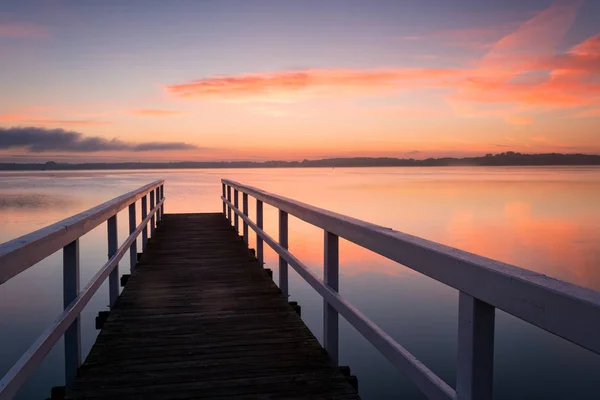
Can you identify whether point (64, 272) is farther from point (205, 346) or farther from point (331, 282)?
point (331, 282)

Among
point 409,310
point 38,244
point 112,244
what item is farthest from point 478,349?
point 409,310

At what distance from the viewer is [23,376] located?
7.42 ft

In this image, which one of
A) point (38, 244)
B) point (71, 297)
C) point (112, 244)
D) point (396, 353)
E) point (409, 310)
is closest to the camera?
point (396, 353)

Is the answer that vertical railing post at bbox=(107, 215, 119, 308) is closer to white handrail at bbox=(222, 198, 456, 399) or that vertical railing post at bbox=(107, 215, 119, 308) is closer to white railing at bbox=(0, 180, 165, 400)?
white railing at bbox=(0, 180, 165, 400)

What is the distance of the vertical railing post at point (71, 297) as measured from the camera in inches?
127

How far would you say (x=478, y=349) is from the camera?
5.31 feet

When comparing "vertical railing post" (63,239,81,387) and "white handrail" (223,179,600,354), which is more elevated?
"white handrail" (223,179,600,354)

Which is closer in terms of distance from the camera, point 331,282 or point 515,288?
point 515,288

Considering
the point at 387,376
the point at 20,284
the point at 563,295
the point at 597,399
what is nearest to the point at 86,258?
the point at 20,284

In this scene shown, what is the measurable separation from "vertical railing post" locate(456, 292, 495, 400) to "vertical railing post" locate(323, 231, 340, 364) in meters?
1.67

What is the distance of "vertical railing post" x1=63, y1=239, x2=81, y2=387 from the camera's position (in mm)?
3217

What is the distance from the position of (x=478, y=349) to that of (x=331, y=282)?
6.13 feet

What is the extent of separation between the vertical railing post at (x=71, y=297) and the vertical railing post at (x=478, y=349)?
2580mm

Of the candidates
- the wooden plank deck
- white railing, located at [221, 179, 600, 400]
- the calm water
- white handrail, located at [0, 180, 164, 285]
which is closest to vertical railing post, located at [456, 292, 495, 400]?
white railing, located at [221, 179, 600, 400]
